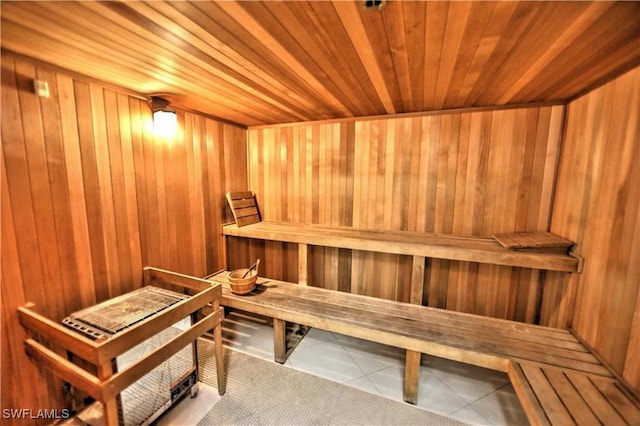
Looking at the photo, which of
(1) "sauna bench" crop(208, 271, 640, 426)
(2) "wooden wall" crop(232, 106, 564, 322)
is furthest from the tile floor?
(2) "wooden wall" crop(232, 106, 564, 322)

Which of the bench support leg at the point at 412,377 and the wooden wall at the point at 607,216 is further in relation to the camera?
the bench support leg at the point at 412,377

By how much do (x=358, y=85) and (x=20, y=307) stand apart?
8.38 ft

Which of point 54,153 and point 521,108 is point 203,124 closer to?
point 54,153

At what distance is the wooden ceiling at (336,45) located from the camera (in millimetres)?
1049

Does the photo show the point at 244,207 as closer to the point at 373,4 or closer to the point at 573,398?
the point at 373,4

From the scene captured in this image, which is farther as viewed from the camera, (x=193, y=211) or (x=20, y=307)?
(x=193, y=211)

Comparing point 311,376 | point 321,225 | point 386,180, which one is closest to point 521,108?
point 386,180

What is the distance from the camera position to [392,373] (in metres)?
2.27

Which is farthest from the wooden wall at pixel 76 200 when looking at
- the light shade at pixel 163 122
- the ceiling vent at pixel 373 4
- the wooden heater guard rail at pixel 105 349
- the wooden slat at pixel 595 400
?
the wooden slat at pixel 595 400

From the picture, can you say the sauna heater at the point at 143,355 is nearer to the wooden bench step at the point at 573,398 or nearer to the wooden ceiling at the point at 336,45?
the wooden ceiling at the point at 336,45

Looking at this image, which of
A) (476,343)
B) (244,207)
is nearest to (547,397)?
(476,343)

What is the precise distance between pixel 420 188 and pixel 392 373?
5.79 ft

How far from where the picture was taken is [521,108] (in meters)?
2.23

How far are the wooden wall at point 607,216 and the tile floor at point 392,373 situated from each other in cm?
81
